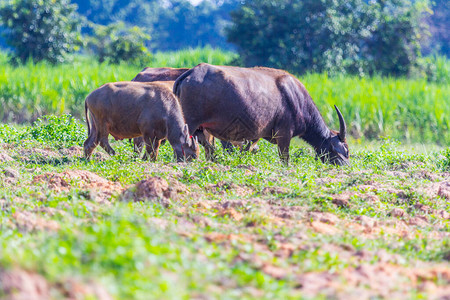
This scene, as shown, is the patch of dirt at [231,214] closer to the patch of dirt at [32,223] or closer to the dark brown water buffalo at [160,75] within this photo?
the patch of dirt at [32,223]

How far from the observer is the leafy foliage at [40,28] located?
58.3ft

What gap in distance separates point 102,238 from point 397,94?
41.8 ft

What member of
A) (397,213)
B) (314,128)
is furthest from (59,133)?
(397,213)

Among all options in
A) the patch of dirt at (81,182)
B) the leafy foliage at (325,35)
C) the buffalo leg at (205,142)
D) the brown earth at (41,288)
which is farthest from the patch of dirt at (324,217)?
the leafy foliage at (325,35)

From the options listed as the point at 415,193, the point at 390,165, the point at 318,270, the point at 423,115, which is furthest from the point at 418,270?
the point at 423,115

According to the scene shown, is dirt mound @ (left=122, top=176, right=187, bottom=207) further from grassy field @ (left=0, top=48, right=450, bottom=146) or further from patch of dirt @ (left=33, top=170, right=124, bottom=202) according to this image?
grassy field @ (left=0, top=48, right=450, bottom=146)

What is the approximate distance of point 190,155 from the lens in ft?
26.7

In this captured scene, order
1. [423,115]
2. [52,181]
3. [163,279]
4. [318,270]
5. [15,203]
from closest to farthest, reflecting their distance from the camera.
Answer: [163,279] < [318,270] < [15,203] < [52,181] < [423,115]

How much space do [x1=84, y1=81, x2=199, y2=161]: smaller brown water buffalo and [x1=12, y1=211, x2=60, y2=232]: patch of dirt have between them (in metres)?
3.40

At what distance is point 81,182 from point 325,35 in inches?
557

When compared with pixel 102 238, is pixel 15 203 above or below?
below

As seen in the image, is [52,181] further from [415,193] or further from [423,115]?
[423,115]

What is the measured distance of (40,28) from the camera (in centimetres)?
1808

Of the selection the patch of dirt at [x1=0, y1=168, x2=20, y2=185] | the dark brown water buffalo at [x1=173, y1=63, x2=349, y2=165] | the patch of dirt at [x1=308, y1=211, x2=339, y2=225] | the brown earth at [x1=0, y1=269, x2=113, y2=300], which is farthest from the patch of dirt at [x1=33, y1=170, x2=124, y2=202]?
the brown earth at [x1=0, y1=269, x2=113, y2=300]
